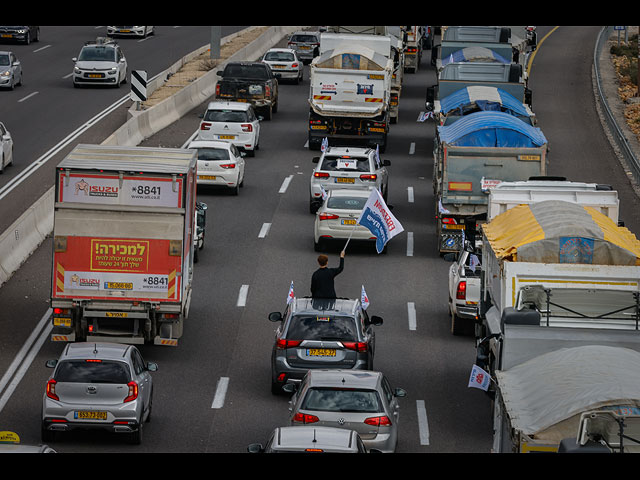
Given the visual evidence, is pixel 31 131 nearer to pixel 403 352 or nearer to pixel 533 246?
pixel 403 352

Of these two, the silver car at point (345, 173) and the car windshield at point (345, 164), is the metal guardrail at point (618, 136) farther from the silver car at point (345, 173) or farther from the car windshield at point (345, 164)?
the car windshield at point (345, 164)

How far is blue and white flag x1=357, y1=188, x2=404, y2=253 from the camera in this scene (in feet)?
69.6

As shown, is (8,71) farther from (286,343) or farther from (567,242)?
(567,242)

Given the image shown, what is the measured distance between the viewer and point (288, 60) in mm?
54594

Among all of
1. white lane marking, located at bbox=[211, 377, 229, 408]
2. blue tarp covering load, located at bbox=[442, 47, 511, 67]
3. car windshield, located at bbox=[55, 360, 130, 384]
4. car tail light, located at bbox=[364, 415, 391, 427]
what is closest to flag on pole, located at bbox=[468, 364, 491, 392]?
car tail light, located at bbox=[364, 415, 391, 427]

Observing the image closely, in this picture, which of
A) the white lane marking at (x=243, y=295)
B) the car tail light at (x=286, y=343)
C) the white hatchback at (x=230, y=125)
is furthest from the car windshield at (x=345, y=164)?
the car tail light at (x=286, y=343)

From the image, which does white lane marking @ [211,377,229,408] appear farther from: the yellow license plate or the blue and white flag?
the blue and white flag

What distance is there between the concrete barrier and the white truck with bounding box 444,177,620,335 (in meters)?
9.42

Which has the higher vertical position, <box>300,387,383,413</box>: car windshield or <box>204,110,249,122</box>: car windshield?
<box>204,110,249,122</box>: car windshield

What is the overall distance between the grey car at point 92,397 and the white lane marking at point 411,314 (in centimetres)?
800

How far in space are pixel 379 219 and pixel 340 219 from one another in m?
6.04

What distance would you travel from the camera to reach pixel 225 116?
1496 inches
